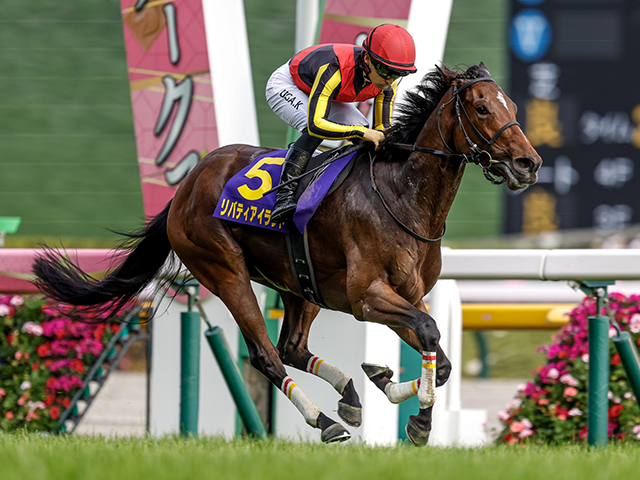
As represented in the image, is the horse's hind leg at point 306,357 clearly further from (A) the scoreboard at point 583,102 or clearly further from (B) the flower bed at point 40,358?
(A) the scoreboard at point 583,102

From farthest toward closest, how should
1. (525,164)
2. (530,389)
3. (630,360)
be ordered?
(530,389), (630,360), (525,164)

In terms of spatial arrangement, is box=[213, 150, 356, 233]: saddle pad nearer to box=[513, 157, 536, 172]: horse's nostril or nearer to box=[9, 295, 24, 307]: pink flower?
box=[513, 157, 536, 172]: horse's nostril

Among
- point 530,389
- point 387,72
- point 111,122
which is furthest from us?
point 111,122

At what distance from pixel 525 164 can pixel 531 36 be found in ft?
12.1

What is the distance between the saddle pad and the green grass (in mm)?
859

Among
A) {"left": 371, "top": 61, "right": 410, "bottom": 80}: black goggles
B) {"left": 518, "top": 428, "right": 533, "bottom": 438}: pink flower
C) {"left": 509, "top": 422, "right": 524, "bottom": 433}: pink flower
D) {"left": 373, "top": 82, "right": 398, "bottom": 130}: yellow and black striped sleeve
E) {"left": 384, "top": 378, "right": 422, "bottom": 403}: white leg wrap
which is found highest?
{"left": 371, "top": 61, "right": 410, "bottom": 80}: black goggles

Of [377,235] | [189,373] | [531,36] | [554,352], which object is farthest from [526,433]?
[531,36]

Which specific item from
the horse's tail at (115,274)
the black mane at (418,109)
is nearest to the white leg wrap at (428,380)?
the black mane at (418,109)

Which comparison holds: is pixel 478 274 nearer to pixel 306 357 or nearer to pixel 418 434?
pixel 306 357

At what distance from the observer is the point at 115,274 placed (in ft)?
12.8

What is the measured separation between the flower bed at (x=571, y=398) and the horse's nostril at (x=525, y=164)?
1430mm

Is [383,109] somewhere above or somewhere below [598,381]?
above

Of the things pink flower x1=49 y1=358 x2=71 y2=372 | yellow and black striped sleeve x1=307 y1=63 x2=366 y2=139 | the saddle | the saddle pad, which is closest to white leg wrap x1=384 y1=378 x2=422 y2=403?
the saddle

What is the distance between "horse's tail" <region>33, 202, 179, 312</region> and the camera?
12.7ft
